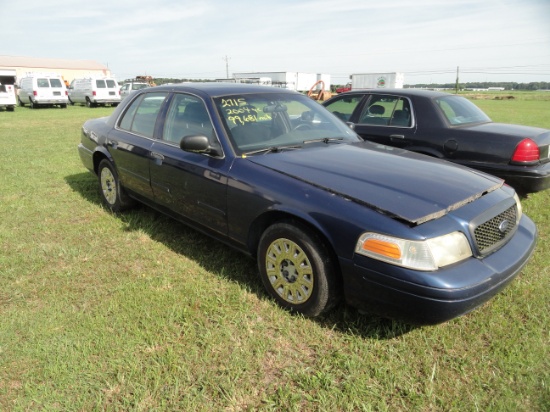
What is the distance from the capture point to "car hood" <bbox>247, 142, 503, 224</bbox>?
7.44 feet

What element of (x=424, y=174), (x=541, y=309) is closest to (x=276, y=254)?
(x=424, y=174)

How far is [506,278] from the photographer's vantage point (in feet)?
7.53

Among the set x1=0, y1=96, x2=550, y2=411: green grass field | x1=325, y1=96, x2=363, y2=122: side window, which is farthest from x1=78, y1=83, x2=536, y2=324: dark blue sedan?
x1=325, y1=96, x2=363, y2=122: side window

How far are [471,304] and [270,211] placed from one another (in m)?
1.34

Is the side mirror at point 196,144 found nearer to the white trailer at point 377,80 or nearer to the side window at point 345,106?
the side window at point 345,106

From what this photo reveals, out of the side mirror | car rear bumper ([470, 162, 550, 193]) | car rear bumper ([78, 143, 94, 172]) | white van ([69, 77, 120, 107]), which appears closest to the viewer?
the side mirror

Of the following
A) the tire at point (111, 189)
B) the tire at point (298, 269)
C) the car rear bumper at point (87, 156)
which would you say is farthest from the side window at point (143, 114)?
the tire at point (298, 269)

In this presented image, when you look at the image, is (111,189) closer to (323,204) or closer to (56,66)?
(323,204)

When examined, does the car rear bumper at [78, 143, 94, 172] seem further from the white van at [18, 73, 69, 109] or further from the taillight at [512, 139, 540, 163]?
the white van at [18, 73, 69, 109]

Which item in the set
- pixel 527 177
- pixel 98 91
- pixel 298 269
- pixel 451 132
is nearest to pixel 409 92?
pixel 451 132

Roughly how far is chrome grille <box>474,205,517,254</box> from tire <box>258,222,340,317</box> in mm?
887

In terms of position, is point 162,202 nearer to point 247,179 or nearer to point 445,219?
point 247,179

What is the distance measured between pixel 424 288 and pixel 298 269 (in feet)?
2.74

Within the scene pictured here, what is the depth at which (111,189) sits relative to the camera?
4.70 meters
